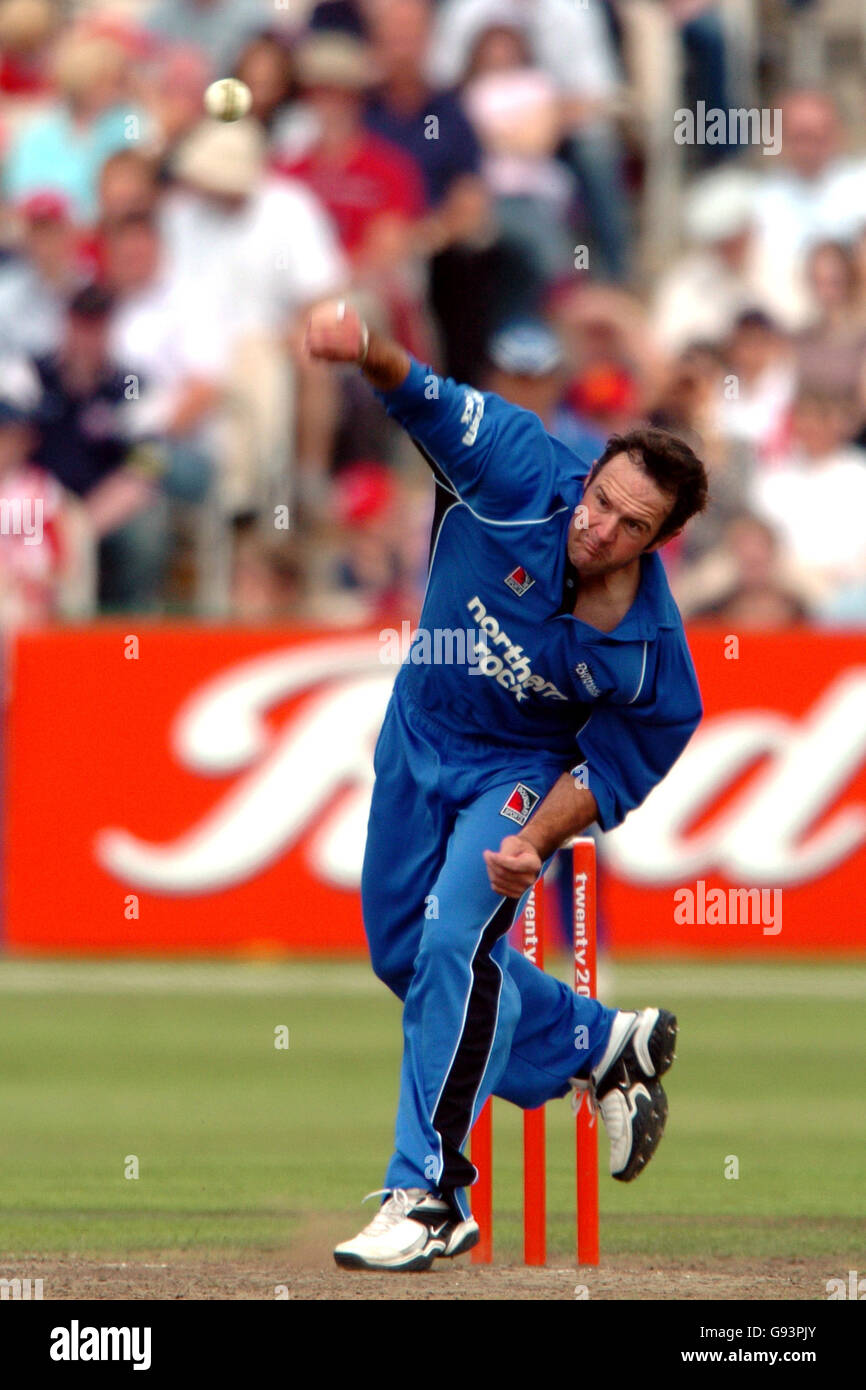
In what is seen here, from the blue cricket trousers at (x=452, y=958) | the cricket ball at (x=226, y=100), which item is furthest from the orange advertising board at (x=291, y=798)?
the blue cricket trousers at (x=452, y=958)

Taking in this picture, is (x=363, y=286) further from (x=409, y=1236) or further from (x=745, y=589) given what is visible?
(x=409, y=1236)

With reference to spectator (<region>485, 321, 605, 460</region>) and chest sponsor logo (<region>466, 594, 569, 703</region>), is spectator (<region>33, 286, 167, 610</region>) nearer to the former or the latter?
spectator (<region>485, 321, 605, 460</region>)

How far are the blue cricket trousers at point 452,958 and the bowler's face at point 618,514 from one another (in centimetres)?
64

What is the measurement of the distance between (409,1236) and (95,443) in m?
8.72

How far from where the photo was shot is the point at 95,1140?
8.82 metres

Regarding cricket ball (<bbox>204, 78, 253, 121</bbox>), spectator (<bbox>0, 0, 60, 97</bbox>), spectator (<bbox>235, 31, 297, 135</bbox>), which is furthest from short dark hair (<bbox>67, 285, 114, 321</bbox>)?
cricket ball (<bbox>204, 78, 253, 121</bbox>)

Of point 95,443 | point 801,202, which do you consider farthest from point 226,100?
point 801,202

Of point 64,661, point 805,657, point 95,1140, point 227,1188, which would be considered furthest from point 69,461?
point 227,1188

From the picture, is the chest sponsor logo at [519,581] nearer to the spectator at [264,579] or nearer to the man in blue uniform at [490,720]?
the man in blue uniform at [490,720]

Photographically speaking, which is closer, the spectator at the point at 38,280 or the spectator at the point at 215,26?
the spectator at the point at 38,280

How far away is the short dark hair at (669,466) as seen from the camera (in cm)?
607

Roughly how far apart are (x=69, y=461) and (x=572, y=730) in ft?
26.4

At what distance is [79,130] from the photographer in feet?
53.0

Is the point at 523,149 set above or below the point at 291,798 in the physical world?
above
